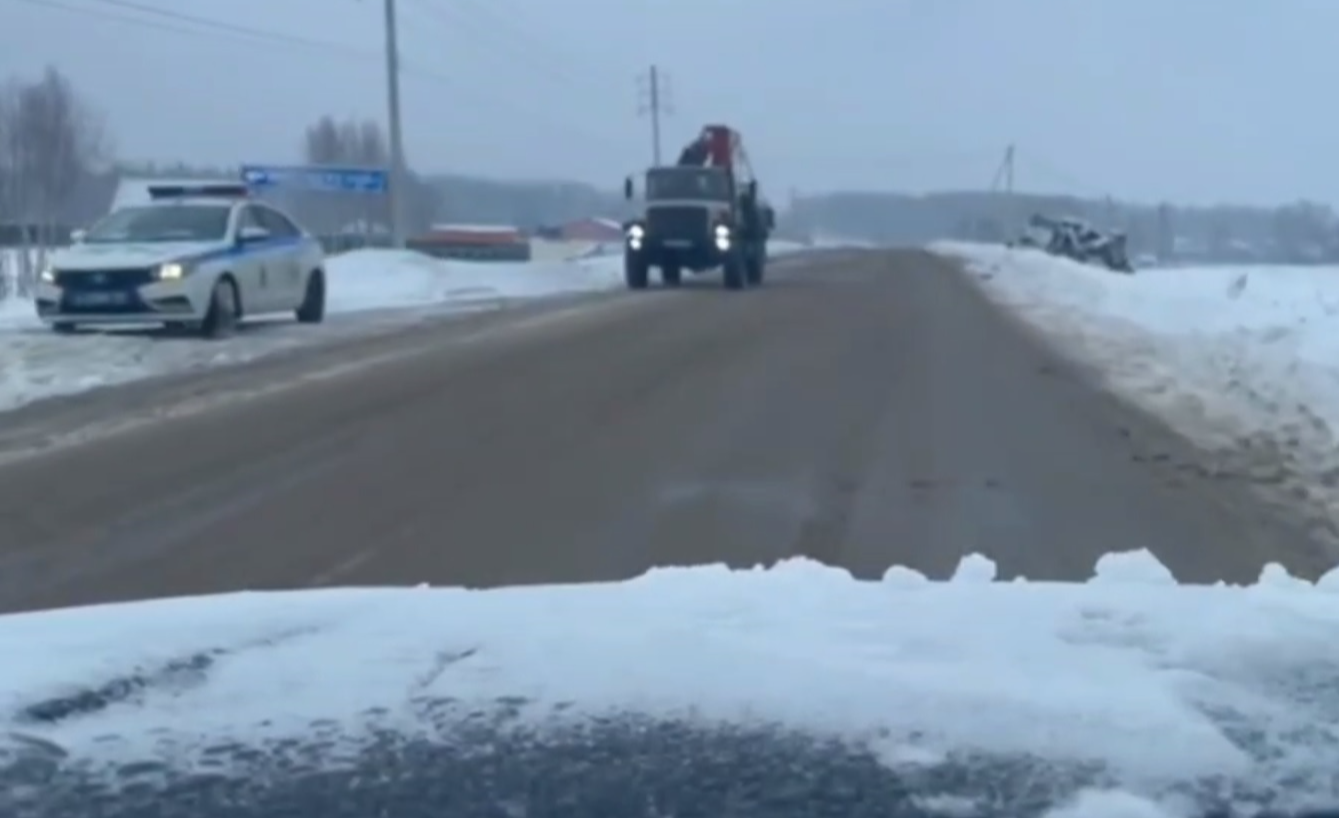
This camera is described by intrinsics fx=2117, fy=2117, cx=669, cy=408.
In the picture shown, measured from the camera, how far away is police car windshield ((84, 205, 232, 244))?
2667 centimetres

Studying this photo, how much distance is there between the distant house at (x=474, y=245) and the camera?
260 ft

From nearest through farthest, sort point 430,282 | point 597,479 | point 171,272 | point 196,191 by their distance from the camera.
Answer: point 597,479 → point 171,272 → point 196,191 → point 430,282

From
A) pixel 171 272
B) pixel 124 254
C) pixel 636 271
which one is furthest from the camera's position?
pixel 636 271

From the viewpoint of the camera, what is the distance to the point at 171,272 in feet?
83.1

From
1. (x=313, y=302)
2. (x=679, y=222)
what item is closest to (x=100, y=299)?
(x=313, y=302)

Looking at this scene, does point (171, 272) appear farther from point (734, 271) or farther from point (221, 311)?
point (734, 271)

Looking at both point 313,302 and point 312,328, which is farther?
point 313,302

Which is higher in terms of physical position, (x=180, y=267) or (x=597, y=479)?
(x=180, y=267)

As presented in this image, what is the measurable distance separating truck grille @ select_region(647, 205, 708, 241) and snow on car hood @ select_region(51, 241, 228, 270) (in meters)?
19.4

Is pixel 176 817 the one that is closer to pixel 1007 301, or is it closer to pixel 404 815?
pixel 404 815

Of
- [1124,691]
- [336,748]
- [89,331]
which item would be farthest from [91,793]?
[89,331]

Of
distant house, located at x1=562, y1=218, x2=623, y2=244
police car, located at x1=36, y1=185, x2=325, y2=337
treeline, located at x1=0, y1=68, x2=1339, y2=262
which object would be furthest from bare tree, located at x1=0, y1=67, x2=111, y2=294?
distant house, located at x1=562, y1=218, x2=623, y2=244

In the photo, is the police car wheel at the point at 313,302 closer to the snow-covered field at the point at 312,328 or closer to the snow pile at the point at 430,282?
the snow-covered field at the point at 312,328

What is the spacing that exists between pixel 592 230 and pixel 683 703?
503ft
